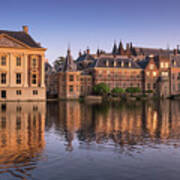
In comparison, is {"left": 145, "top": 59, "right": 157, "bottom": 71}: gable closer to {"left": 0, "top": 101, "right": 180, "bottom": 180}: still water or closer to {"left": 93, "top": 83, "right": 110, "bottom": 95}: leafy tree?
{"left": 93, "top": 83, "right": 110, "bottom": 95}: leafy tree

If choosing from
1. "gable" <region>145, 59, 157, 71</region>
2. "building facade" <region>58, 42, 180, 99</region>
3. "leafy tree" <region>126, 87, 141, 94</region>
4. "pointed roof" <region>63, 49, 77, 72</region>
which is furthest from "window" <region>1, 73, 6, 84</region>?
"gable" <region>145, 59, 157, 71</region>

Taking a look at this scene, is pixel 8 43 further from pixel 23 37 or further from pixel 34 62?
pixel 34 62

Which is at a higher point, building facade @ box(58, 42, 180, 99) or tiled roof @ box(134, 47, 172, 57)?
tiled roof @ box(134, 47, 172, 57)

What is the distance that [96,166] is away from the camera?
8.89m

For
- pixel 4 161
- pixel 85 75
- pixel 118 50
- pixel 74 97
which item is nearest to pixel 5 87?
pixel 74 97

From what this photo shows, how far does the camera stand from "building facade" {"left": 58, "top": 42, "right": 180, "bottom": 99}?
8281 centimetres

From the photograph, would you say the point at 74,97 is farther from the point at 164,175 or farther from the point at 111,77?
the point at 164,175

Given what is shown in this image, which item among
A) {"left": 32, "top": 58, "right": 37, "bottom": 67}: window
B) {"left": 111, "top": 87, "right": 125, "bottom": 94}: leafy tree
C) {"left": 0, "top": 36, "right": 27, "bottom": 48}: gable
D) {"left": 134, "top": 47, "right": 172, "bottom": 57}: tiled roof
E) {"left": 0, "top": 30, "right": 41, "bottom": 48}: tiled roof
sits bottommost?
{"left": 111, "top": 87, "right": 125, "bottom": 94}: leafy tree

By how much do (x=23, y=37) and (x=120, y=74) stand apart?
40.3m

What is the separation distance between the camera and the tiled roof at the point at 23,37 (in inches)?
2368

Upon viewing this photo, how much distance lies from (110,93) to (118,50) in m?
43.2

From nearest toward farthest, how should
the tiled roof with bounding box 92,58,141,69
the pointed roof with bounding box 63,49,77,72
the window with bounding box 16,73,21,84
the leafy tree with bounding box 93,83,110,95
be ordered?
the window with bounding box 16,73,21,84, the leafy tree with bounding box 93,83,110,95, the pointed roof with bounding box 63,49,77,72, the tiled roof with bounding box 92,58,141,69

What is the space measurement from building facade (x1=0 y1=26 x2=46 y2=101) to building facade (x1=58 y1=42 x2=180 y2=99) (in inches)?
841

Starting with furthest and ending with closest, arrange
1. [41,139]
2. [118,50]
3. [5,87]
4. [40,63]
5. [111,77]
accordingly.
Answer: [118,50] → [111,77] → [40,63] → [5,87] → [41,139]
